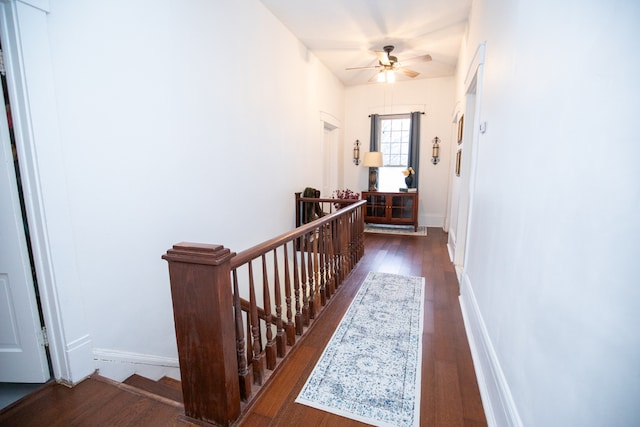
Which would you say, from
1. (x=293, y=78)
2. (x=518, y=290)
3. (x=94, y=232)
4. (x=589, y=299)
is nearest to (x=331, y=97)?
(x=293, y=78)

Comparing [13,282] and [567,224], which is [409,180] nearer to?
[567,224]

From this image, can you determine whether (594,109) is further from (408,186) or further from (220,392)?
(408,186)

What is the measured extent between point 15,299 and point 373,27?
4.53 meters

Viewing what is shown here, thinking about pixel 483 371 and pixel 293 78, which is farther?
pixel 293 78

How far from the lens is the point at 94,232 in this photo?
1.86m

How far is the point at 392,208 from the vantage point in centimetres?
598

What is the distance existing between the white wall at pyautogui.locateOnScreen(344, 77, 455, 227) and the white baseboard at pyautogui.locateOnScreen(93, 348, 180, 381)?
519 centimetres

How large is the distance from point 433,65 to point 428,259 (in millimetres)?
3564

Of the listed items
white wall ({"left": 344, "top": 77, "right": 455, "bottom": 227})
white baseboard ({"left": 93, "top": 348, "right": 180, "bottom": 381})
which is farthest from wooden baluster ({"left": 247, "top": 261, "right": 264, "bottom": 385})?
white wall ({"left": 344, "top": 77, "right": 455, "bottom": 227})

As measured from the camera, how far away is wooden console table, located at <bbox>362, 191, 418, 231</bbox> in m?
5.86

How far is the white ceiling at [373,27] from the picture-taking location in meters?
3.49

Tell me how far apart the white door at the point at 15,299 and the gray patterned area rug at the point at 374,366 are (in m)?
1.58

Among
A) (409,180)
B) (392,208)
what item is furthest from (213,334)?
(409,180)

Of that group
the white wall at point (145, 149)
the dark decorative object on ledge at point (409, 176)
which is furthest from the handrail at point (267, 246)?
the dark decorative object on ledge at point (409, 176)
